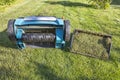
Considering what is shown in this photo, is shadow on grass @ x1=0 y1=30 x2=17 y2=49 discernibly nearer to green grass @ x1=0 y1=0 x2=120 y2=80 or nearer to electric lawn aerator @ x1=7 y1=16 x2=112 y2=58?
green grass @ x1=0 y1=0 x2=120 y2=80

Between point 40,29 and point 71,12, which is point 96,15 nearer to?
point 71,12

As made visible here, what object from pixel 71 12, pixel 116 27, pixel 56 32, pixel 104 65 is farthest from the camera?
pixel 71 12

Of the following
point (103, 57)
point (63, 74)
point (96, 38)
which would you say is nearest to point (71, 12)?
point (96, 38)

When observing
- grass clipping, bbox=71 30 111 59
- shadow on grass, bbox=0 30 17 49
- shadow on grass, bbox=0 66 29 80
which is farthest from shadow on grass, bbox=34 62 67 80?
shadow on grass, bbox=0 30 17 49

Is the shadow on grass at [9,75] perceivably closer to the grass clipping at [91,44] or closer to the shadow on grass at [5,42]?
the shadow on grass at [5,42]

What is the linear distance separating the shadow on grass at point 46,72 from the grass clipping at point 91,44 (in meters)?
1.04

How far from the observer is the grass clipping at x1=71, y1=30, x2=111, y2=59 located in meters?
5.32

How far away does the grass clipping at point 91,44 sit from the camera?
532 centimetres

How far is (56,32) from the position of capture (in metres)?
5.38

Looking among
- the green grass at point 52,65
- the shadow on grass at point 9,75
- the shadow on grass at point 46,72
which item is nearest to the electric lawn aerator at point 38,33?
the green grass at point 52,65

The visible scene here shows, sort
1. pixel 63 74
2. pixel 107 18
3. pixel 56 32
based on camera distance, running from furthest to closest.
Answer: pixel 107 18
pixel 56 32
pixel 63 74

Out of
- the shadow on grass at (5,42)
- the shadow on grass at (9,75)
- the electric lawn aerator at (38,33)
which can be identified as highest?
the electric lawn aerator at (38,33)

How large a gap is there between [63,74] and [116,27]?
3.92m

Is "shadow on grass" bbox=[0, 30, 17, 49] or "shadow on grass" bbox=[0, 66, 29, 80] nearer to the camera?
"shadow on grass" bbox=[0, 66, 29, 80]
